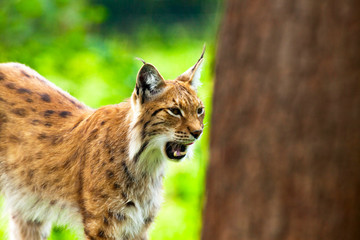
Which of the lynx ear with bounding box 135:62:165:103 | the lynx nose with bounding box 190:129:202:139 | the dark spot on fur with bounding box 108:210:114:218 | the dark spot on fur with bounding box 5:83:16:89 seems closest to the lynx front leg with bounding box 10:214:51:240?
the dark spot on fur with bounding box 108:210:114:218

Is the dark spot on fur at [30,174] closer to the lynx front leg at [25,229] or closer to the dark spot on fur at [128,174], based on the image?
the lynx front leg at [25,229]

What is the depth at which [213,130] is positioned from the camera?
2814mm

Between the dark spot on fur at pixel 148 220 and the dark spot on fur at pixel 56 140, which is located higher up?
the dark spot on fur at pixel 56 140

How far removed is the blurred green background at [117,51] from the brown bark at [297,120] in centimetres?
279

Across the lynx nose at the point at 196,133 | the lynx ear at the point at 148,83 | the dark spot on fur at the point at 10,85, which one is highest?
the dark spot on fur at the point at 10,85

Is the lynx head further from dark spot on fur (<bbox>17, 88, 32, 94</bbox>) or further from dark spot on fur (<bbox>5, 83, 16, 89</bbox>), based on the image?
dark spot on fur (<bbox>5, 83, 16, 89</bbox>)

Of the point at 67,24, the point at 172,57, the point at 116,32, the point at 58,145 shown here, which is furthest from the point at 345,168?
the point at 116,32

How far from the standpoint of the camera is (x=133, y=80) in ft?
37.0

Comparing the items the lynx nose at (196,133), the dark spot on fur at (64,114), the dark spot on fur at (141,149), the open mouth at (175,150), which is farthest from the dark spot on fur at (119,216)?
the dark spot on fur at (64,114)

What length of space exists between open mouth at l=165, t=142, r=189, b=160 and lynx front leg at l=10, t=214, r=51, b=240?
1510 mm

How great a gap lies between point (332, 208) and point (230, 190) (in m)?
0.43

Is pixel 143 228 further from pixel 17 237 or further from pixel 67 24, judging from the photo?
pixel 67 24

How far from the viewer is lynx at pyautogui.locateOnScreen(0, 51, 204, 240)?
4887mm

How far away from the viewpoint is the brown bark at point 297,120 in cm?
255
